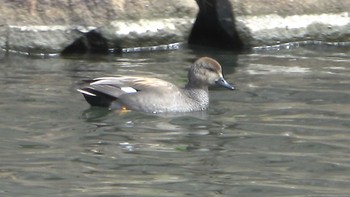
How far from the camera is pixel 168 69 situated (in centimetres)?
1196

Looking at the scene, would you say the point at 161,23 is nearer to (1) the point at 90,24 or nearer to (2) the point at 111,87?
(1) the point at 90,24

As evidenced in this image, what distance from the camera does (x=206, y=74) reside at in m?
10.3

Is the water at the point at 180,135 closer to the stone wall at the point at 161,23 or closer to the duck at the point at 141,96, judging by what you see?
the duck at the point at 141,96

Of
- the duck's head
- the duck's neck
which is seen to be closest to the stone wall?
the duck's head

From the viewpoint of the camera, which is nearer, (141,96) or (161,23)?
(141,96)

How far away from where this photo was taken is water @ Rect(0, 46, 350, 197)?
7238 millimetres

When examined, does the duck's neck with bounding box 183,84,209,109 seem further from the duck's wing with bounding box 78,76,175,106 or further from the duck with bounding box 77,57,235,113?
the duck's wing with bounding box 78,76,175,106

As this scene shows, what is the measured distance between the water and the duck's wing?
0.13 metres

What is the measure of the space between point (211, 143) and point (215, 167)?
854mm

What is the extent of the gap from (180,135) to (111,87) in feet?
3.93

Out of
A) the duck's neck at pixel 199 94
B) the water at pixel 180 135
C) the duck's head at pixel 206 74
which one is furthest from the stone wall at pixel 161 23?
the duck's neck at pixel 199 94

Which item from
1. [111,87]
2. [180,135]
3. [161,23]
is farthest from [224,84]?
[161,23]

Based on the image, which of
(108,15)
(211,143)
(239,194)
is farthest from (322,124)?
(108,15)

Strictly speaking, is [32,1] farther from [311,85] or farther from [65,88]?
[311,85]
